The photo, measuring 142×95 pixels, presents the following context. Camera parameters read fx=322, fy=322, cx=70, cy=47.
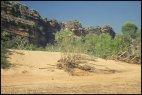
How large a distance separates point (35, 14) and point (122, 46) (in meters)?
29.9

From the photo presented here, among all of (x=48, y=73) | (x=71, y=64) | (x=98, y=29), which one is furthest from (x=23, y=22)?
(x=48, y=73)

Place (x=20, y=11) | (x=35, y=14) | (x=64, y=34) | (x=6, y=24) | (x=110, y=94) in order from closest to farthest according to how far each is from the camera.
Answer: (x=110, y=94), (x=64, y=34), (x=6, y=24), (x=20, y=11), (x=35, y=14)

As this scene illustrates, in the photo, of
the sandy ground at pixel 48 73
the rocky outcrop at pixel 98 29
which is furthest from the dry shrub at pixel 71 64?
the rocky outcrop at pixel 98 29

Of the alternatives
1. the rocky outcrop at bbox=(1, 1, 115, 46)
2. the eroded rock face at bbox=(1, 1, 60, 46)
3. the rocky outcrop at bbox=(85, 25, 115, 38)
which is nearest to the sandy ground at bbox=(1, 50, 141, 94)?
the rocky outcrop at bbox=(1, 1, 115, 46)

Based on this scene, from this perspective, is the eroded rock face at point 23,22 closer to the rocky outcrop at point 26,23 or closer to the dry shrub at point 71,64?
the rocky outcrop at point 26,23

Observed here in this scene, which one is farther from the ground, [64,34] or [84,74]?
[64,34]

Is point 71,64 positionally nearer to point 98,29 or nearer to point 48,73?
point 48,73

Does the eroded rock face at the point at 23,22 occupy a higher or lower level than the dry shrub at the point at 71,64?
higher

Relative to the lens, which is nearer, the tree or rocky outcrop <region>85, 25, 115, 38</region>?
the tree

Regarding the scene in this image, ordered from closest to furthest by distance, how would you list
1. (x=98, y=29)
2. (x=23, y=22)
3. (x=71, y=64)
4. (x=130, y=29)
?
(x=71, y=64), (x=130, y=29), (x=23, y=22), (x=98, y=29)

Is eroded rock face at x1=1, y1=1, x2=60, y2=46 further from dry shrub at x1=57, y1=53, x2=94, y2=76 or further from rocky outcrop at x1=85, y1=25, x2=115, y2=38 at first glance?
dry shrub at x1=57, y1=53, x2=94, y2=76

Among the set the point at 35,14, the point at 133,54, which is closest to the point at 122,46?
the point at 133,54

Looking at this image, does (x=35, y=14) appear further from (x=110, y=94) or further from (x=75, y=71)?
(x=110, y=94)

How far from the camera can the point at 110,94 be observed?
12.6 m
